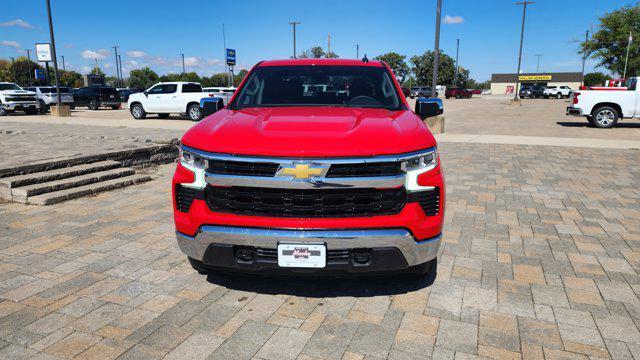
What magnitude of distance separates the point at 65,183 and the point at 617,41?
55376 millimetres

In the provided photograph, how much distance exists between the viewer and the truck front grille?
2.77 m

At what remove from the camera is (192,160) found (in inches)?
119

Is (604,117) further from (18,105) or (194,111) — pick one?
(18,105)

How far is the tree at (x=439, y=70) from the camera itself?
9100 centimetres

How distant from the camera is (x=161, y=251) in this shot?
424cm

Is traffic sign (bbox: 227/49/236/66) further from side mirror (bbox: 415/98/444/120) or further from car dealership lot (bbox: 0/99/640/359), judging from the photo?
side mirror (bbox: 415/98/444/120)

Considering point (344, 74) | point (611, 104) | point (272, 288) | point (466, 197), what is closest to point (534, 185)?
point (466, 197)

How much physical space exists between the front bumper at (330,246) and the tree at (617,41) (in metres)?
53.3

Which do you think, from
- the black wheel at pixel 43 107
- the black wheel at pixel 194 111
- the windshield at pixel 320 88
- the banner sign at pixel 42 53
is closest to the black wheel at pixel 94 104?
the banner sign at pixel 42 53

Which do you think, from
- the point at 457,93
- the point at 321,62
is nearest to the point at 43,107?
the point at 321,62

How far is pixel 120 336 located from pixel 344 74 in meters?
3.06

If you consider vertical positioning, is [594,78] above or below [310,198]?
above

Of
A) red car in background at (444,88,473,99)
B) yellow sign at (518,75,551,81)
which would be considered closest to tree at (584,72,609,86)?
yellow sign at (518,75,551,81)

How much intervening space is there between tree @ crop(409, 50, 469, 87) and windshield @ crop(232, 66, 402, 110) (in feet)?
299
